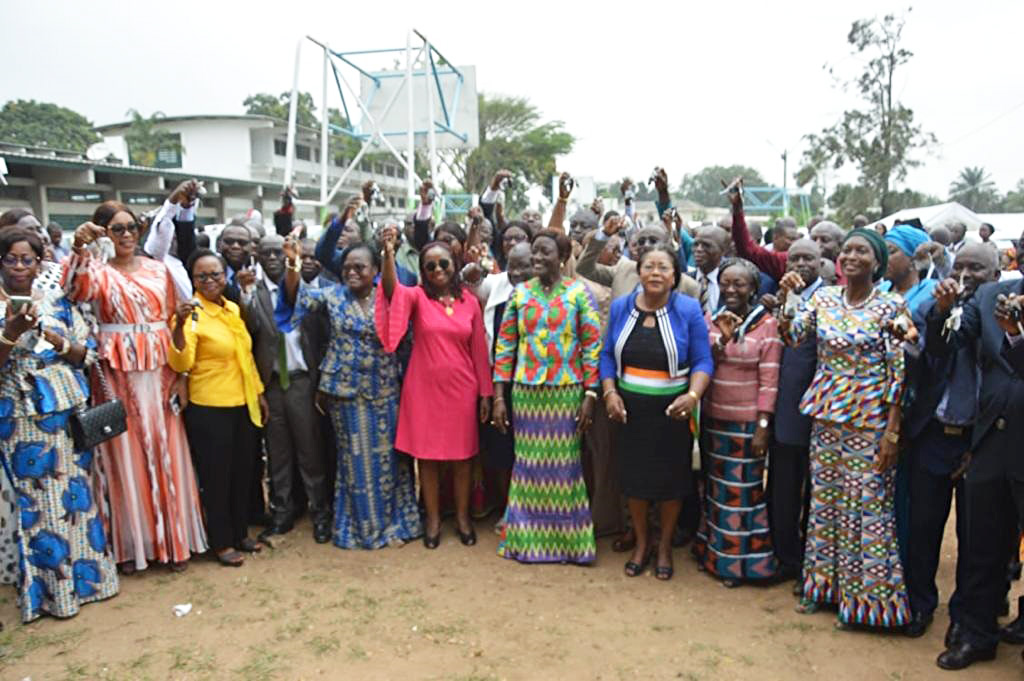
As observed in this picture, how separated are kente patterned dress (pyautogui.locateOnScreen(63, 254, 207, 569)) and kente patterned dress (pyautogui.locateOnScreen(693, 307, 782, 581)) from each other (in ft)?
9.79

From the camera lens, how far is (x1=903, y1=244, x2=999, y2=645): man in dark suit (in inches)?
126

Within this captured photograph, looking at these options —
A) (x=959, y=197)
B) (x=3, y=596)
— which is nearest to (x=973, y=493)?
(x=3, y=596)

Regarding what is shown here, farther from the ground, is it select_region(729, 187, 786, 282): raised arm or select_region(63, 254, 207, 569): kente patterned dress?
select_region(729, 187, 786, 282): raised arm

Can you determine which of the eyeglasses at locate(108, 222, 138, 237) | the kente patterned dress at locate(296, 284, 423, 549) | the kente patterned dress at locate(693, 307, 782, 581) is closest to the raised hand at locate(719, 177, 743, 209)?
the kente patterned dress at locate(693, 307, 782, 581)

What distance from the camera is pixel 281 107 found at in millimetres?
51844

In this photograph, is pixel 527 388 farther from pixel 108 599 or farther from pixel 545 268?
pixel 108 599

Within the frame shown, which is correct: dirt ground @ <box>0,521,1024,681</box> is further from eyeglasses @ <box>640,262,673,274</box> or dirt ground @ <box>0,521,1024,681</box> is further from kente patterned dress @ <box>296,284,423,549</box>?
eyeglasses @ <box>640,262,673,274</box>

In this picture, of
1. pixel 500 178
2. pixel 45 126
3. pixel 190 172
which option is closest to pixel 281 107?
pixel 45 126

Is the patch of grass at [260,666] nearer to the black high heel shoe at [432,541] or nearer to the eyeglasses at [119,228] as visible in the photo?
the black high heel shoe at [432,541]

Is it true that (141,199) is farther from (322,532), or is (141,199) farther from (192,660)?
(192,660)

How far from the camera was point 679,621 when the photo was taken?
3717 millimetres

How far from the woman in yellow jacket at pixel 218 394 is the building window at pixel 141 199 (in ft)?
58.6

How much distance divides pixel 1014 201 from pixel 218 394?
67524 mm

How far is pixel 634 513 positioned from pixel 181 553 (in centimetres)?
261
